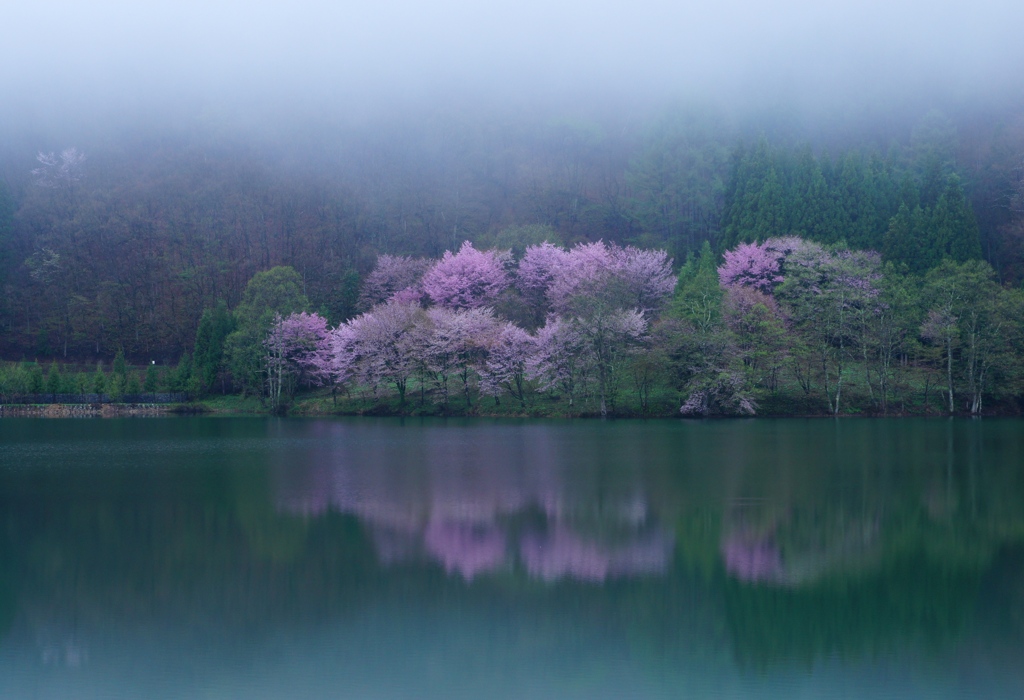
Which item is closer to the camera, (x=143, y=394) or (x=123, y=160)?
(x=143, y=394)

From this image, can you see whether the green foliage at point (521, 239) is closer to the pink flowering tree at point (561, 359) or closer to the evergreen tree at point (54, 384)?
the pink flowering tree at point (561, 359)

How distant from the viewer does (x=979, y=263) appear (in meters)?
45.4

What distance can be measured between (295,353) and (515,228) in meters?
16.9

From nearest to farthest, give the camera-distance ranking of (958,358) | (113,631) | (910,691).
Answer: (910,691), (113,631), (958,358)

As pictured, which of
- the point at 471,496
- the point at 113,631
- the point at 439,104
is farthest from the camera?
the point at 439,104

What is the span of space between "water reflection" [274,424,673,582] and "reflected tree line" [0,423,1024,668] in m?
0.07

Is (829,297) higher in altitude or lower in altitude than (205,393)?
higher

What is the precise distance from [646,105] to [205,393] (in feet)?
182

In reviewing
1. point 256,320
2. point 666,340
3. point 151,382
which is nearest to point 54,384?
point 151,382

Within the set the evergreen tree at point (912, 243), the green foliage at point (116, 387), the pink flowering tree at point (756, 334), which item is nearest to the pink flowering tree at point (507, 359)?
the pink flowering tree at point (756, 334)

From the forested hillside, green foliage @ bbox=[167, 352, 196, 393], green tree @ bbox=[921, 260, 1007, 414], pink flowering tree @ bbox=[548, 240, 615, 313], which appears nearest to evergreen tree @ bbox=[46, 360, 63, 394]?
green foliage @ bbox=[167, 352, 196, 393]

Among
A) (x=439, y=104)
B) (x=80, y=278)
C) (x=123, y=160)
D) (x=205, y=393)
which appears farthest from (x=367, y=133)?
(x=205, y=393)

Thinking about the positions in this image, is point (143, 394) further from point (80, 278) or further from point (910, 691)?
point (910, 691)

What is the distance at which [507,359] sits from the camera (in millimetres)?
47500
